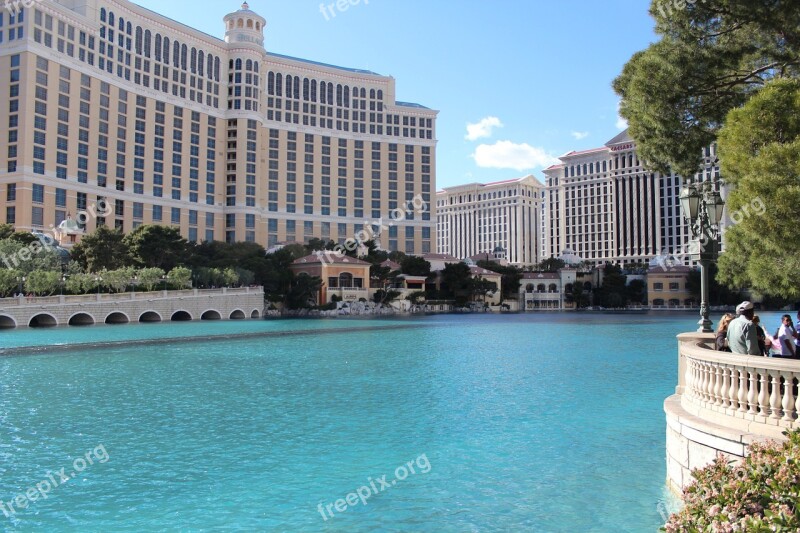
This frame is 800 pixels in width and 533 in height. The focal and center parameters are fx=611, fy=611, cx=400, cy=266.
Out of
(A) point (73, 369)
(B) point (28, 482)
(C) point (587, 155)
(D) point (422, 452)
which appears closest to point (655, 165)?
(D) point (422, 452)

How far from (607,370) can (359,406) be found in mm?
10070

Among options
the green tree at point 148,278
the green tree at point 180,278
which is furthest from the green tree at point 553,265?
the green tree at point 148,278

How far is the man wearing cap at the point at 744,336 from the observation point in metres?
7.34

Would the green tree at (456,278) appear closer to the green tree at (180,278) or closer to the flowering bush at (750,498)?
the green tree at (180,278)

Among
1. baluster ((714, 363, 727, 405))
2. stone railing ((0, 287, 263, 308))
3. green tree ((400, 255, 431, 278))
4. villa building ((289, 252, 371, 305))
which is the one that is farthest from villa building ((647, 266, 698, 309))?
baluster ((714, 363, 727, 405))

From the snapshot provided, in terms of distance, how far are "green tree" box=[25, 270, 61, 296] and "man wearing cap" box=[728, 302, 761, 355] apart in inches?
1908

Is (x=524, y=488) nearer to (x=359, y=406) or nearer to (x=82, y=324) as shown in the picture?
(x=359, y=406)

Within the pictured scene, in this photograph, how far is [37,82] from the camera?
72.4 metres

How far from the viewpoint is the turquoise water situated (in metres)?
7.67

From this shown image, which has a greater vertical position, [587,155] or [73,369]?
[587,155]

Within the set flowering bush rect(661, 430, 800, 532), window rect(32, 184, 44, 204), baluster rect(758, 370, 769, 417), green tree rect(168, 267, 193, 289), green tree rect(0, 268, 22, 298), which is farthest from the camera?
window rect(32, 184, 44, 204)

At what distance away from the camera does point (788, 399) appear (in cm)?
597

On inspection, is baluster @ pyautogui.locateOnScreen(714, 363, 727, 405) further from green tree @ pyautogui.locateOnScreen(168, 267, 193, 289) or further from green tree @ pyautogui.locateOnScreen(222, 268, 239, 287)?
green tree @ pyautogui.locateOnScreen(222, 268, 239, 287)

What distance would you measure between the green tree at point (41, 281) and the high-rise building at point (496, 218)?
112 m
